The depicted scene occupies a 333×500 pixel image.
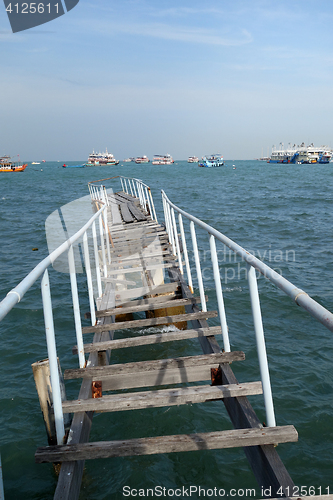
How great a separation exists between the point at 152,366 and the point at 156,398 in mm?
542

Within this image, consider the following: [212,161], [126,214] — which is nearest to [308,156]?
[212,161]

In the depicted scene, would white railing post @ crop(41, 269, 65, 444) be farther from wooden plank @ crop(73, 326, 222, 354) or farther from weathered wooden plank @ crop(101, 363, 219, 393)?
wooden plank @ crop(73, 326, 222, 354)

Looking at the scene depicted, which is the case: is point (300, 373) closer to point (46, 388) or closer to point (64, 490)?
point (46, 388)

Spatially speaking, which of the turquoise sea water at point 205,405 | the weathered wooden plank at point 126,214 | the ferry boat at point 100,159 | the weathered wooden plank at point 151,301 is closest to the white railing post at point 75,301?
the turquoise sea water at point 205,405

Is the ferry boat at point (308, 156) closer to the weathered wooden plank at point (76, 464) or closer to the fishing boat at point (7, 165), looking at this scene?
the fishing boat at point (7, 165)

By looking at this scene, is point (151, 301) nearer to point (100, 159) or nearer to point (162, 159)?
point (100, 159)

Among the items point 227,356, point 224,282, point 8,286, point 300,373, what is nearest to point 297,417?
point 300,373

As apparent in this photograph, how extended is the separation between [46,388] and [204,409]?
234 cm

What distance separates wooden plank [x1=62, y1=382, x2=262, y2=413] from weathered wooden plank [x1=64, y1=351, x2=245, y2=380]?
38 centimetres

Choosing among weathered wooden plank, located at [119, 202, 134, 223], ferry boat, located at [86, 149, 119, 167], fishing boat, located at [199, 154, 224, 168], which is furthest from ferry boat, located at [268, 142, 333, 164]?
weathered wooden plank, located at [119, 202, 134, 223]

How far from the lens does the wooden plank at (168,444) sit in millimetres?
2439

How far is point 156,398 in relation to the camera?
9.92ft

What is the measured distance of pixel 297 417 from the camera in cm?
476

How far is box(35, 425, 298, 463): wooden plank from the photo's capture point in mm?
2439
